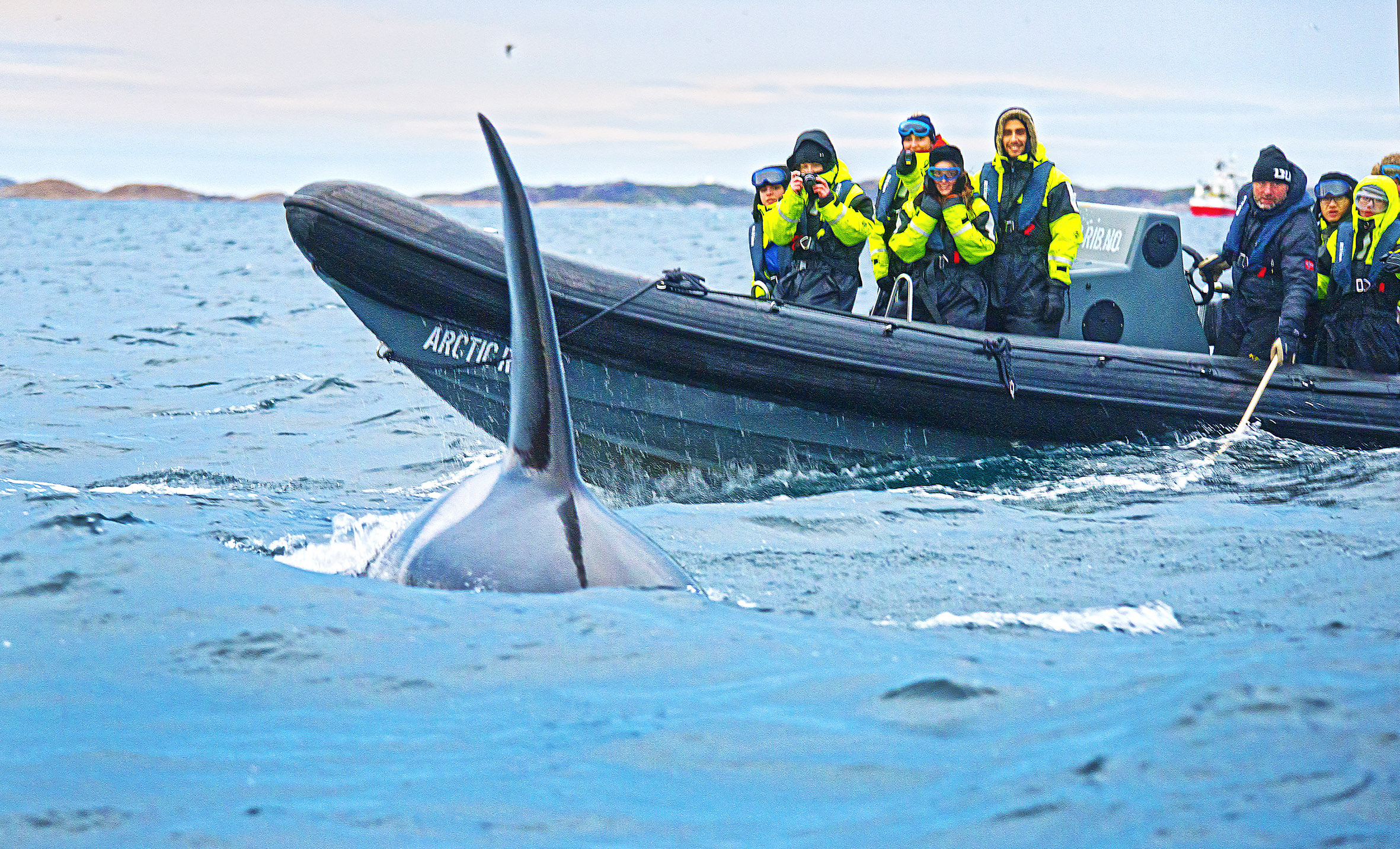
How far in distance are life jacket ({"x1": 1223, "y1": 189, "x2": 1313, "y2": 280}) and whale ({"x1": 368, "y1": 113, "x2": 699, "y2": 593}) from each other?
5753 millimetres

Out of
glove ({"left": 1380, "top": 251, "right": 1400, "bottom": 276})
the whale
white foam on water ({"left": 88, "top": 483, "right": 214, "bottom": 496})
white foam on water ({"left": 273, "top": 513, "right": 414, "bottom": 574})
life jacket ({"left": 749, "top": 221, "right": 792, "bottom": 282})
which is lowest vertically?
white foam on water ({"left": 88, "top": 483, "right": 214, "bottom": 496})

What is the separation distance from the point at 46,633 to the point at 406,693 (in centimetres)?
125

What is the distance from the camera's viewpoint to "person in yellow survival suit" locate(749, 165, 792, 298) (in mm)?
8539

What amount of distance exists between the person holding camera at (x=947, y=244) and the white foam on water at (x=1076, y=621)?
3.97 metres

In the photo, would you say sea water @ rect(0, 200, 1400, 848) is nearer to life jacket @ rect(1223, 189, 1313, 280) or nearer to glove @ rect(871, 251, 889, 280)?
Result: life jacket @ rect(1223, 189, 1313, 280)

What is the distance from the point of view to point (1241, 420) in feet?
26.2

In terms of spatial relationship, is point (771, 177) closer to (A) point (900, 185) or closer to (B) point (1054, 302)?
(A) point (900, 185)

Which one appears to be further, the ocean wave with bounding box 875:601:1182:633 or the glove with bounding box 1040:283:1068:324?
the glove with bounding box 1040:283:1068:324

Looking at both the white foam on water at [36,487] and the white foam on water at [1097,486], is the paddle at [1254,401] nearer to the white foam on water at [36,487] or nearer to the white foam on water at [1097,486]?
the white foam on water at [1097,486]

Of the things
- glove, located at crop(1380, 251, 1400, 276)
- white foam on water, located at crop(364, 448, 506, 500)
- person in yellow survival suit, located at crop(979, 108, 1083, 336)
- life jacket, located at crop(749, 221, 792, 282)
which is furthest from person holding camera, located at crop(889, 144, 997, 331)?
white foam on water, located at crop(364, 448, 506, 500)

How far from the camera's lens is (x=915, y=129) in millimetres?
8398

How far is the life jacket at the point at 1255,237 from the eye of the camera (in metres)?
8.25

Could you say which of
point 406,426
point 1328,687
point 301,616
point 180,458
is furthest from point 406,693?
point 406,426

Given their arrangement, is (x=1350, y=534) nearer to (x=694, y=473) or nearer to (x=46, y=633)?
(x=694, y=473)
